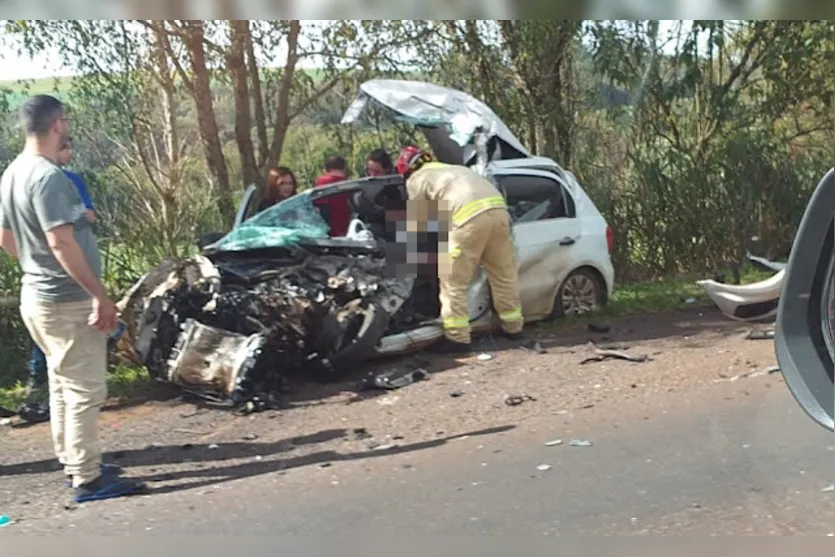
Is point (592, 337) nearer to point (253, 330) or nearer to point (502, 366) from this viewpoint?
point (502, 366)

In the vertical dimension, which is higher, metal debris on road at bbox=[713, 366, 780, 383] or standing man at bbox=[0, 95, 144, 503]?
standing man at bbox=[0, 95, 144, 503]

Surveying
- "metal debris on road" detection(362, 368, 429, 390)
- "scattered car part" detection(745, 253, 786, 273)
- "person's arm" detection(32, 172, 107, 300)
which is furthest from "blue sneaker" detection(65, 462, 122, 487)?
"scattered car part" detection(745, 253, 786, 273)

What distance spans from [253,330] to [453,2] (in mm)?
2547

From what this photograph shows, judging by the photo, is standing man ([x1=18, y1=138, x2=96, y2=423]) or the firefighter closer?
standing man ([x1=18, y1=138, x2=96, y2=423])

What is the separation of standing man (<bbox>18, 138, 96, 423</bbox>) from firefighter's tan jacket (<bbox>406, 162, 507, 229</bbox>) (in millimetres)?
2082

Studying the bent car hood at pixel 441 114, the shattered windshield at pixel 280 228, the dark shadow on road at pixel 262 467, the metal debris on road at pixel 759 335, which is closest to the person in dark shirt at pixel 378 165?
the bent car hood at pixel 441 114

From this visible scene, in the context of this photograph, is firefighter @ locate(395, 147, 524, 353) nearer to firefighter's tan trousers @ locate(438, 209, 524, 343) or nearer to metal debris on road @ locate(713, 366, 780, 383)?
firefighter's tan trousers @ locate(438, 209, 524, 343)

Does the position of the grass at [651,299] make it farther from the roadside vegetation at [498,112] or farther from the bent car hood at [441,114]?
the bent car hood at [441,114]

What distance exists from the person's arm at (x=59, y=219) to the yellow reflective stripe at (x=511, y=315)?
3033 mm

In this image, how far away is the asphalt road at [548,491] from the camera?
4.21 meters

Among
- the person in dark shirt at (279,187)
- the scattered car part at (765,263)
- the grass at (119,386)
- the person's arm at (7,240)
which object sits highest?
the person in dark shirt at (279,187)

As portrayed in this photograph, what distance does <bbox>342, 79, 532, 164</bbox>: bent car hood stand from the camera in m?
6.28

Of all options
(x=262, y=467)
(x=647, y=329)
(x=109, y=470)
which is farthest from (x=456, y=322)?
(x=109, y=470)

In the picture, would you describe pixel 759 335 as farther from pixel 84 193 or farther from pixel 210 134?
pixel 84 193
